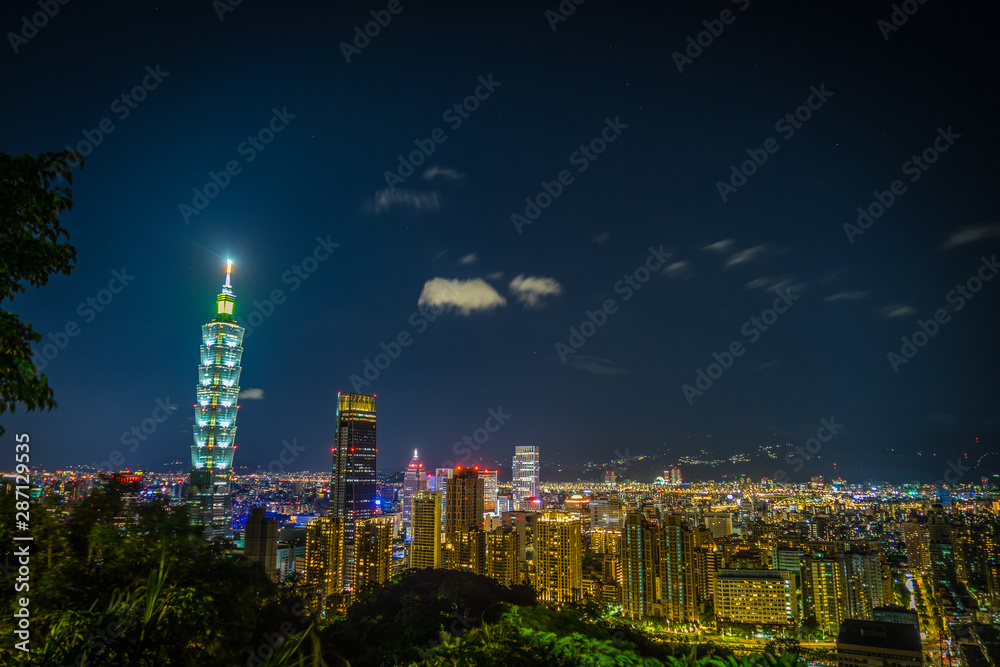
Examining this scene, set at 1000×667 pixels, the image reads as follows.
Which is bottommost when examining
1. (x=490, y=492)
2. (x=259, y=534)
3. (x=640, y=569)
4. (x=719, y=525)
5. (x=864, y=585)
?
(x=864, y=585)

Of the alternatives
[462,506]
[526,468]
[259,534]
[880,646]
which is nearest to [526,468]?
[526,468]

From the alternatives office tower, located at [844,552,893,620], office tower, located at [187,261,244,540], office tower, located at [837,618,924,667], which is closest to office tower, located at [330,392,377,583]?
office tower, located at [187,261,244,540]

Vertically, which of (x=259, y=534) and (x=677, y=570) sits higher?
(x=259, y=534)

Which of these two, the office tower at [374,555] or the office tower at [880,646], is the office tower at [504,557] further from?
the office tower at [880,646]

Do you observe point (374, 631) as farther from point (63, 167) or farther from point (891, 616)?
point (891, 616)

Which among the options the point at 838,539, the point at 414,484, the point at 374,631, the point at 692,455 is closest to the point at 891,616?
the point at 838,539

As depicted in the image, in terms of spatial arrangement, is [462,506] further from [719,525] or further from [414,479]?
[414,479]

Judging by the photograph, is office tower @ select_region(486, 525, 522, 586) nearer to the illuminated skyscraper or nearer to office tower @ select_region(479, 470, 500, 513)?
office tower @ select_region(479, 470, 500, 513)
